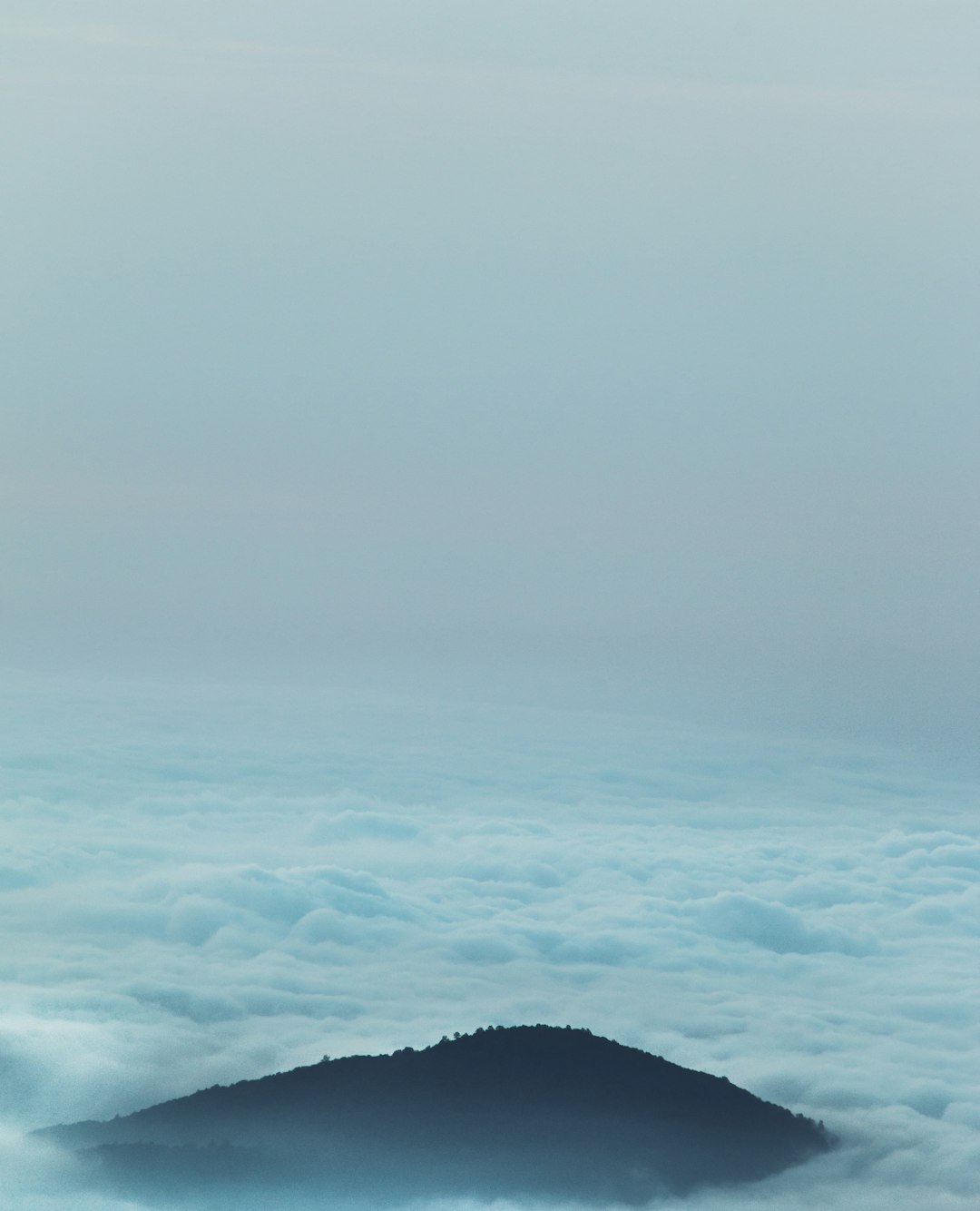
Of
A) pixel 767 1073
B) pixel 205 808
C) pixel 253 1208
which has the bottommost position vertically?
pixel 253 1208

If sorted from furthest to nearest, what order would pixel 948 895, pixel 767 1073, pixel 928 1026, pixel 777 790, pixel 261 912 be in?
pixel 777 790 → pixel 948 895 → pixel 261 912 → pixel 928 1026 → pixel 767 1073

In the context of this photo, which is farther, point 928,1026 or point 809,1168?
point 928,1026

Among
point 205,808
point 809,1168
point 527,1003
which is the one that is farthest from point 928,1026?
point 205,808

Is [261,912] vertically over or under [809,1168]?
over

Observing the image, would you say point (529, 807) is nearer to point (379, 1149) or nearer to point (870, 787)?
point (870, 787)

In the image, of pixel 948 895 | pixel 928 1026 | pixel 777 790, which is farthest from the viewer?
pixel 777 790

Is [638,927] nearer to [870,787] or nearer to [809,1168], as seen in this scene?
[809,1168]
